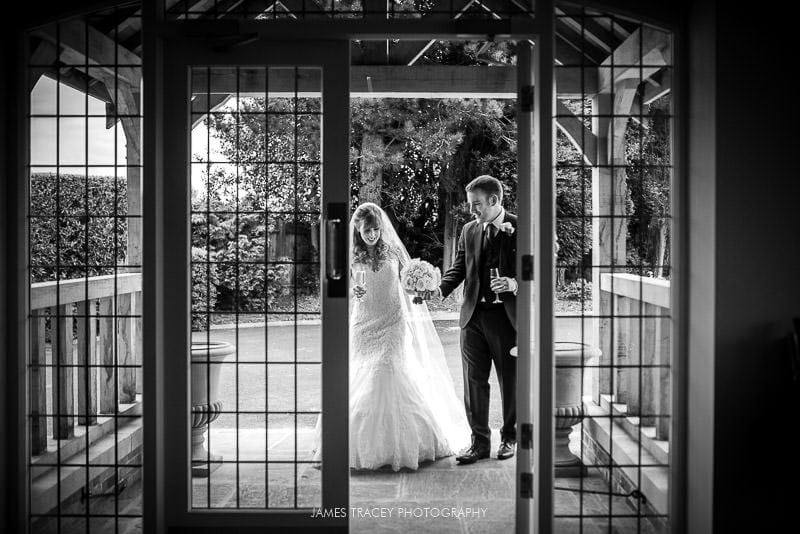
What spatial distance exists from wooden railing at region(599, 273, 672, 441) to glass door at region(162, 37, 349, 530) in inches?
46.6

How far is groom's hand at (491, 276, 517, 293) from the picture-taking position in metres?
4.34

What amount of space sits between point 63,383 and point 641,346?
104 inches

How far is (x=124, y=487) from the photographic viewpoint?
3344mm

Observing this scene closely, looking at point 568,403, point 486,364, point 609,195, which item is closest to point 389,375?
point 486,364

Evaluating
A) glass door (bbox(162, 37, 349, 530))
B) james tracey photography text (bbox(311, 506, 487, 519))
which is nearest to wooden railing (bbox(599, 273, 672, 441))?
james tracey photography text (bbox(311, 506, 487, 519))

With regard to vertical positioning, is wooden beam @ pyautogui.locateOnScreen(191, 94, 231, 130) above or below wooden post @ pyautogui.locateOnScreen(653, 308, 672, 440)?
above

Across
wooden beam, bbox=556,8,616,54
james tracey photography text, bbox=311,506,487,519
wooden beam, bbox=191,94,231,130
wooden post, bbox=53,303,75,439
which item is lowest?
james tracey photography text, bbox=311,506,487,519

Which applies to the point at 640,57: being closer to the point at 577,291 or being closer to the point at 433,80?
the point at 577,291

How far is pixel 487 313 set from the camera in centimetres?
446

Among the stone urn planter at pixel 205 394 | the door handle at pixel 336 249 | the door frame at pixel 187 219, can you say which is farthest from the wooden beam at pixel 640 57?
the stone urn planter at pixel 205 394

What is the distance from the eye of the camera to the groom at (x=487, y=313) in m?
4.41

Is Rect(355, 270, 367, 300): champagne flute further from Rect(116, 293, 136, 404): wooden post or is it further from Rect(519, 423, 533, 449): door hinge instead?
Rect(519, 423, 533, 449): door hinge

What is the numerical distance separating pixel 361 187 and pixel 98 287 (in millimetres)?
7520

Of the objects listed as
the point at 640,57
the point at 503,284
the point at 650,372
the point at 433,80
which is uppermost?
the point at 433,80
